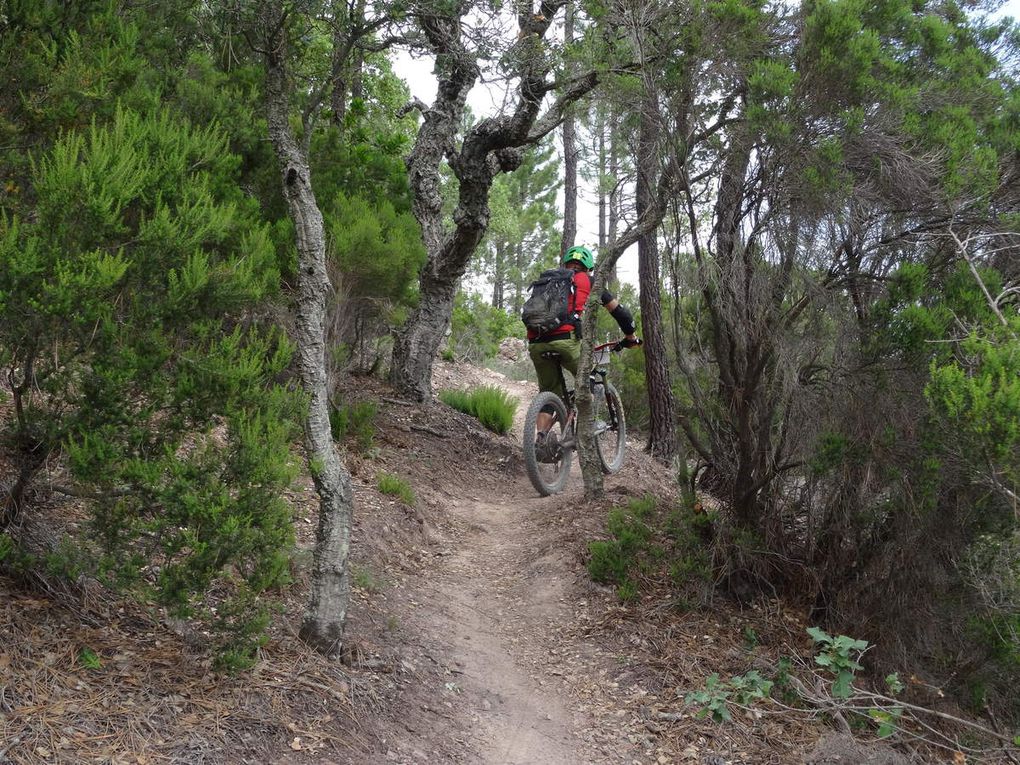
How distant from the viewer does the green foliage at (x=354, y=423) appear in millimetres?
6824

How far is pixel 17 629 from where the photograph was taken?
116 inches

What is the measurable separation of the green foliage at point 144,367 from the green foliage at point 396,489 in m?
3.18

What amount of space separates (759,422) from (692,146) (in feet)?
6.08

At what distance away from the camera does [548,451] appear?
7.36 m

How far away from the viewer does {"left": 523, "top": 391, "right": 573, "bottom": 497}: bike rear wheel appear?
23.5 feet

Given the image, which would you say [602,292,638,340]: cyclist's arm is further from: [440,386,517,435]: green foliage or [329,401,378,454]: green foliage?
[440,386,517,435]: green foliage

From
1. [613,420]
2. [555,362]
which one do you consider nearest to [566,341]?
[555,362]

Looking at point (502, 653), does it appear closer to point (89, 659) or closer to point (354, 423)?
point (89, 659)

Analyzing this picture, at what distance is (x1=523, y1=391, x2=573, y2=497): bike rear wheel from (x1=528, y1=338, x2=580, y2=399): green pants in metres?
0.22

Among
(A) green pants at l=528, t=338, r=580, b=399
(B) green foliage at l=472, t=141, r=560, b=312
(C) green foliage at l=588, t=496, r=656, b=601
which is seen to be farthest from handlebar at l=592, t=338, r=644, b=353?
(B) green foliage at l=472, t=141, r=560, b=312

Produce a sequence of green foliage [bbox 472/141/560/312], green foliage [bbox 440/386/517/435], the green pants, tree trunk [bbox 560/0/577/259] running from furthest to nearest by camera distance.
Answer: green foliage [bbox 472/141/560/312] < tree trunk [bbox 560/0/577/259] < green foliage [bbox 440/386/517/435] < the green pants

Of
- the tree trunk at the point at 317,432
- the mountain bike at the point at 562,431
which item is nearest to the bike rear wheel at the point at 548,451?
the mountain bike at the point at 562,431

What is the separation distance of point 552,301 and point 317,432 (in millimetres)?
3835

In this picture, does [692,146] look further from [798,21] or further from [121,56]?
[121,56]
